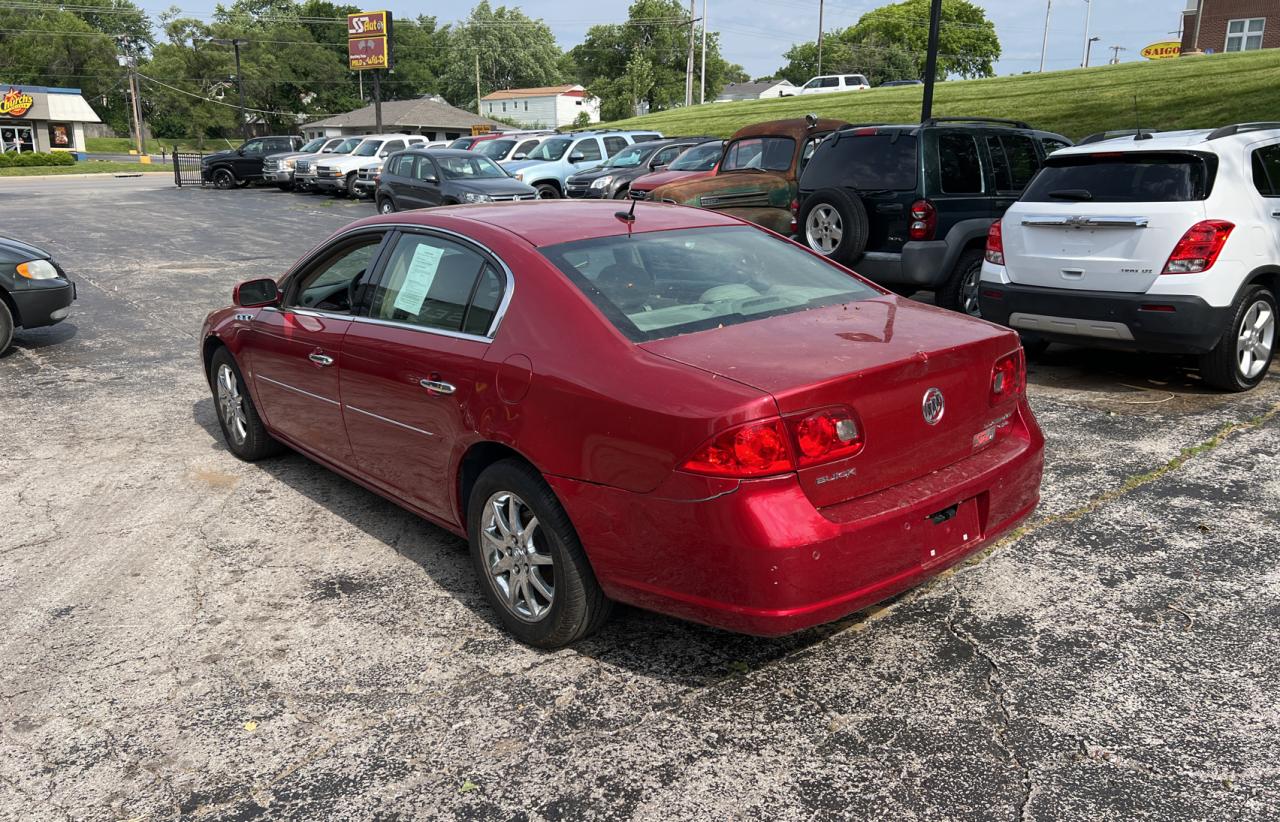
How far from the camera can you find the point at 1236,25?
45.9m

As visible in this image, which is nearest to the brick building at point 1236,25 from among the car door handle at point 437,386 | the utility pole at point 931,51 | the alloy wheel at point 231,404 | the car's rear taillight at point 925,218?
the utility pole at point 931,51

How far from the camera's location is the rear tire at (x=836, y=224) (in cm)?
944

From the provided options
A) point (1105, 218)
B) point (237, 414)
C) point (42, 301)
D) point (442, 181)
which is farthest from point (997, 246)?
point (442, 181)

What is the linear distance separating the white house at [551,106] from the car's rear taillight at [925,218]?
95.2 meters

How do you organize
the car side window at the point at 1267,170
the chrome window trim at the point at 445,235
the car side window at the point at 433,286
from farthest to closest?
the car side window at the point at 1267,170 → the car side window at the point at 433,286 → the chrome window trim at the point at 445,235

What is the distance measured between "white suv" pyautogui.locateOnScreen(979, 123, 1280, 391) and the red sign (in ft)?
258

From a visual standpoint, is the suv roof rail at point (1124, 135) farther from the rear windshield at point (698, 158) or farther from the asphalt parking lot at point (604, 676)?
the rear windshield at point (698, 158)

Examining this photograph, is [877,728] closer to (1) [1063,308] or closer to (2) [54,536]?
(2) [54,536]

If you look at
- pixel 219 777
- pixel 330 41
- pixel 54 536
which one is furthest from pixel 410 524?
pixel 330 41

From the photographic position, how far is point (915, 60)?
97688mm

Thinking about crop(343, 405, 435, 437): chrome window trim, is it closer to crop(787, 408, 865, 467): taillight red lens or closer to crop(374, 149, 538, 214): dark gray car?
crop(787, 408, 865, 467): taillight red lens

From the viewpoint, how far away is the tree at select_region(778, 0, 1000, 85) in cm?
9475

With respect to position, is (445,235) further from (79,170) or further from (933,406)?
(79,170)

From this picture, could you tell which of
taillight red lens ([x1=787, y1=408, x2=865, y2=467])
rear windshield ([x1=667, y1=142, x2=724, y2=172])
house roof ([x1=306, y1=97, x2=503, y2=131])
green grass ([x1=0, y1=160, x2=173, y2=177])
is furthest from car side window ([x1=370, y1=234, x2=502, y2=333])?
house roof ([x1=306, y1=97, x2=503, y2=131])
